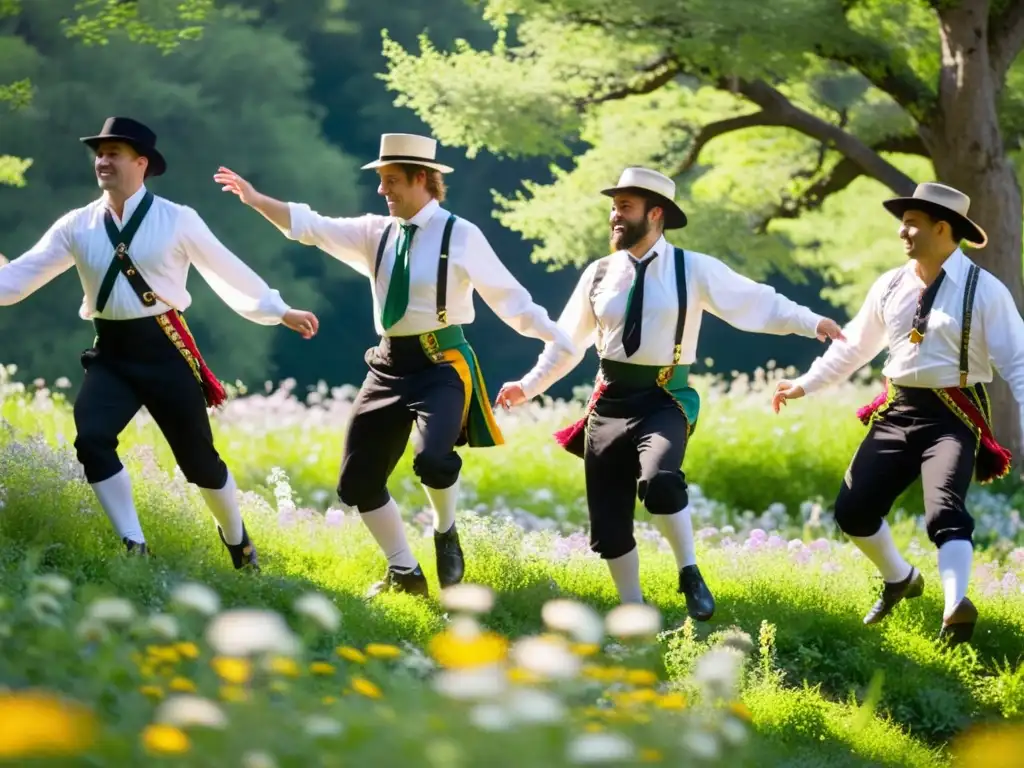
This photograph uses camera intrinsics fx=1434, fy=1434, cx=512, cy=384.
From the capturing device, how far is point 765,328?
20.9ft

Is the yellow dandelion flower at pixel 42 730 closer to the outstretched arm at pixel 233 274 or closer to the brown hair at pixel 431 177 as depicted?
the outstretched arm at pixel 233 274

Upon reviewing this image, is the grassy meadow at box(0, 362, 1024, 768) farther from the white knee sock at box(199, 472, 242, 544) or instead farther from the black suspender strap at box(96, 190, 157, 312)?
the black suspender strap at box(96, 190, 157, 312)

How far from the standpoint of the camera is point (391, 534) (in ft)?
21.3

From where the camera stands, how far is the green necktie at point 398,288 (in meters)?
6.20

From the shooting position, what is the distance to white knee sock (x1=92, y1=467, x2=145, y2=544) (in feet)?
19.9

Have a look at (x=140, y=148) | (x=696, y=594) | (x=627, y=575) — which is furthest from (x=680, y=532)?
(x=140, y=148)

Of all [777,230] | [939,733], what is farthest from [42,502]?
[777,230]

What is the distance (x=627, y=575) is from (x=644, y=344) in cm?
105

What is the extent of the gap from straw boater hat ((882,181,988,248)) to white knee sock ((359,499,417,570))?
2.57 meters

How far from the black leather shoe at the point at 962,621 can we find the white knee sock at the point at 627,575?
1.33 metres

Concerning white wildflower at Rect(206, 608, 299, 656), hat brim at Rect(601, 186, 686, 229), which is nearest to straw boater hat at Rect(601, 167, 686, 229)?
hat brim at Rect(601, 186, 686, 229)

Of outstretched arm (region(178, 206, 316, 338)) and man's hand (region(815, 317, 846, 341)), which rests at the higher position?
outstretched arm (region(178, 206, 316, 338))

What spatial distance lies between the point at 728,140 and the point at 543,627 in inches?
395

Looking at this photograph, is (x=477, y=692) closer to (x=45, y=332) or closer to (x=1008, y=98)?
(x=1008, y=98)
